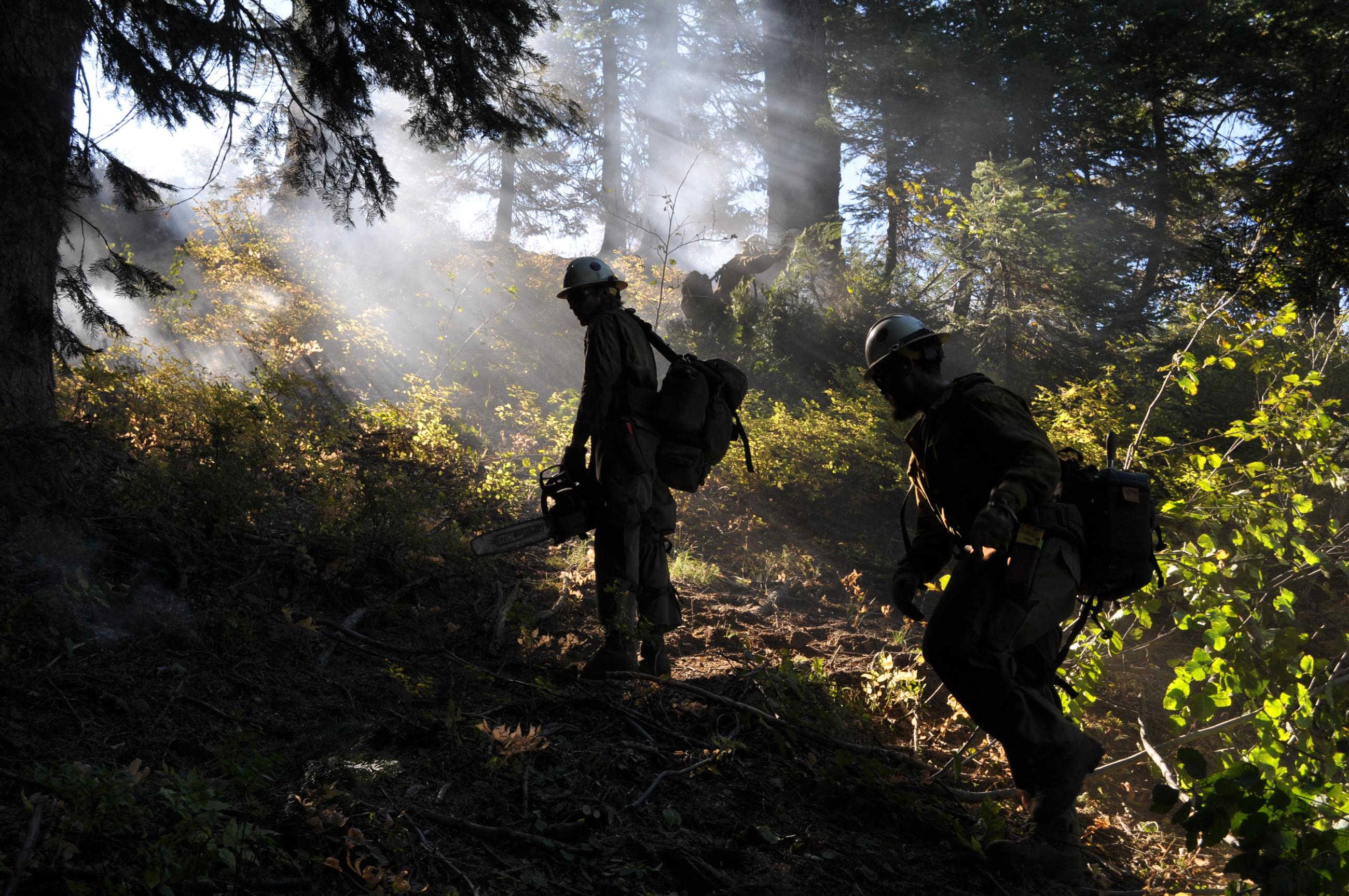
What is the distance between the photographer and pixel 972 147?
14953 mm

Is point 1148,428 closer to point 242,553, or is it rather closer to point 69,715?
point 242,553

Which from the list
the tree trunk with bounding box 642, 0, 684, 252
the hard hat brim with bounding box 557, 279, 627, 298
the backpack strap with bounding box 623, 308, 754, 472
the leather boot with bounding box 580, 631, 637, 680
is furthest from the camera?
the tree trunk with bounding box 642, 0, 684, 252

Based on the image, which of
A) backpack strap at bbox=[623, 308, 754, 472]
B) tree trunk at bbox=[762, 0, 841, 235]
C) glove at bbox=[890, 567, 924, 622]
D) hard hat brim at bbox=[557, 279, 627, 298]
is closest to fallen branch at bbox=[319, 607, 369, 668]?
hard hat brim at bbox=[557, 279, 627, 298]

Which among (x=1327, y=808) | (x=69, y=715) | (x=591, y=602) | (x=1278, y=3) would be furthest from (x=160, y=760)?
(x=1278, y=3)

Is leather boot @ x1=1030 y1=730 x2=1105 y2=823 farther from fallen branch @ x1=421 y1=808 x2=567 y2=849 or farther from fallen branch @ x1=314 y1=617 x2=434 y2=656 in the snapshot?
fallen branch @ x1=314 y1=617 x2=434 y2=656

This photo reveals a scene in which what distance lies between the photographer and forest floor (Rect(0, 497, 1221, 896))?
6.48ft

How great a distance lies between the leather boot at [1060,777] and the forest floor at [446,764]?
0.59ft

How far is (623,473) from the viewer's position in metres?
4.16

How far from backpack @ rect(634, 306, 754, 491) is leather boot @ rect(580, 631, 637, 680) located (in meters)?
0.84

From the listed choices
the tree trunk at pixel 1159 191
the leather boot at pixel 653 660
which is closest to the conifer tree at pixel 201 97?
the leather boot at pixel 653 660

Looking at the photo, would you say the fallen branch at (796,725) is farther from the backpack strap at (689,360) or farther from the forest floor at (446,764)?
the backpack strap at (689,360)

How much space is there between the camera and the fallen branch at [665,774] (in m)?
2.77

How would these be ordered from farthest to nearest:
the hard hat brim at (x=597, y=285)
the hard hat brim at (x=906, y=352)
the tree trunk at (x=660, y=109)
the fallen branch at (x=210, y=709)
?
the tree trunk at (x=660, y=109)
the hard hat brim at (x=597, y=285)
the hard hat brim at (x=906, y=352)
the fallen branch at (x=210, y=709)

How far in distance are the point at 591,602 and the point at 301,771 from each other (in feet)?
10.2
